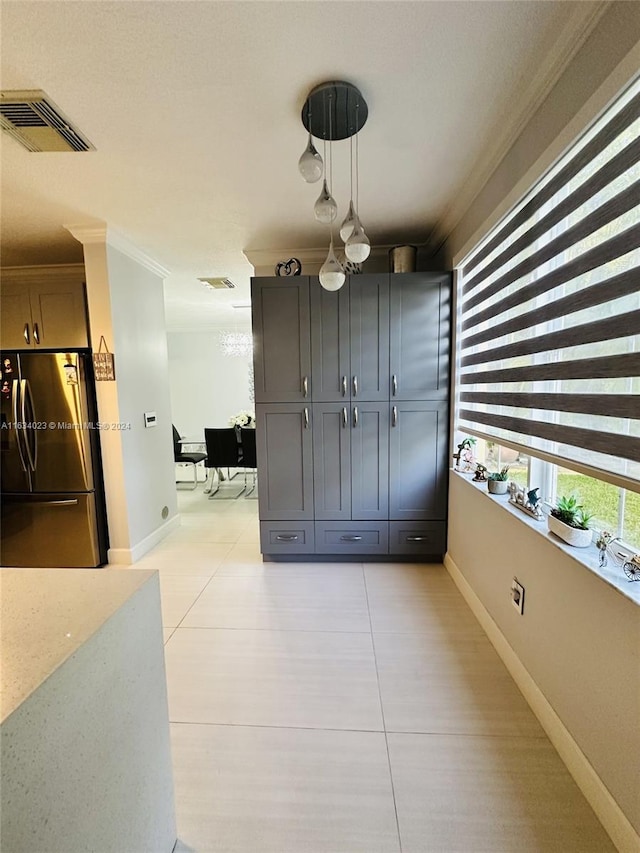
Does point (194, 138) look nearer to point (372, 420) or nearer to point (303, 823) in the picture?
point (372, 420)

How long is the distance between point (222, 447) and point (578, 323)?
3932 millimetres

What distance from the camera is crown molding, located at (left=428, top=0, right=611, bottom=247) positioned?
1076 mm

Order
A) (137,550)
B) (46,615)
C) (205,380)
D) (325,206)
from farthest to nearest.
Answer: (205,380)
(137,550)
(325,206)
(46,615)

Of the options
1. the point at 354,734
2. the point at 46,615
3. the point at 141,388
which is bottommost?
the point at 354,734

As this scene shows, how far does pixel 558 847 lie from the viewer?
1.02 metres

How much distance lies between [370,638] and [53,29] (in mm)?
2808

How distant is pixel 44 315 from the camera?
9.23ft

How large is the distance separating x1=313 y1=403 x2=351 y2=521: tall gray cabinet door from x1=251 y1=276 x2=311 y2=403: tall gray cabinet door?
0.23 metres

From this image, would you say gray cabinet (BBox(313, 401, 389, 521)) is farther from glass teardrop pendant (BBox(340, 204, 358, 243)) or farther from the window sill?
glass teardrop pendant (BBox(340, 204, 358, 243))

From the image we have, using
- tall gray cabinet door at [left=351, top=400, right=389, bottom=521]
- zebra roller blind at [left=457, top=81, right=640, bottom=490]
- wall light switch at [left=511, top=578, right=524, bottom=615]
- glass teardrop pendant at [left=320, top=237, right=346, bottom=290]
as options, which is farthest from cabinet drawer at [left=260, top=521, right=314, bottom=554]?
glass teardrop pendant at [left=320, top=237, right=346, bottom=290]

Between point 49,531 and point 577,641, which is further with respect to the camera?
point 49,531

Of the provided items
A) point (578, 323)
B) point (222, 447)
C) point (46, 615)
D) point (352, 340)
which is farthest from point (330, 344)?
Result: point (222, 447)

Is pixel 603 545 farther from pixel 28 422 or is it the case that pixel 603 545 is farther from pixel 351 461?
pixel 28 422

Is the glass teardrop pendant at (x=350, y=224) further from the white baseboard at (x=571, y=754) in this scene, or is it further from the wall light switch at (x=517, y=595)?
the white baseboard at (x=571, y=754)
